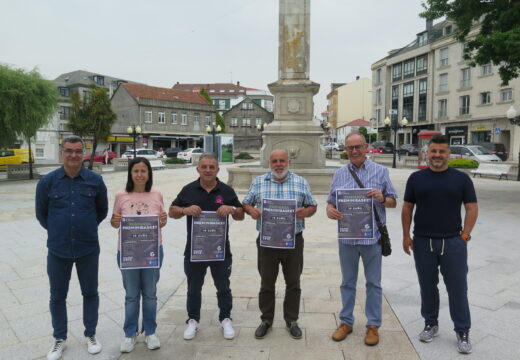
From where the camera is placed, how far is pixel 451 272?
3686mm

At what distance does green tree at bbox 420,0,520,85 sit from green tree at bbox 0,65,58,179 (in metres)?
18.7

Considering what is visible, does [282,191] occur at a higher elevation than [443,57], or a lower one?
lower

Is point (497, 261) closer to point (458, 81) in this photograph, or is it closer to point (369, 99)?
point (458, 81)

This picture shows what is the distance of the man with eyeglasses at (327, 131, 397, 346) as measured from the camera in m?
3.76

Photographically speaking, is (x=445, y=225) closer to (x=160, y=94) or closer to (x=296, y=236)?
(x=296, y=236)

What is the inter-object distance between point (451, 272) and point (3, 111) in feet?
73.0

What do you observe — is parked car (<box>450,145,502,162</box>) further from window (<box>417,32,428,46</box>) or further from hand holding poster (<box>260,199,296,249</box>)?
hand holding poster (<box>260,199,296,249</box>)

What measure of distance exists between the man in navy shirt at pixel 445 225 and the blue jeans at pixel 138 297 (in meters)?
2.41

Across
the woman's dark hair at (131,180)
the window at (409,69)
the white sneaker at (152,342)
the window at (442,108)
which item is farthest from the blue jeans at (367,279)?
the window at (409,69)

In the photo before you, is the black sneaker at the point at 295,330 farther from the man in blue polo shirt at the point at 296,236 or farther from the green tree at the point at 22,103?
the green tree at the point at 22,103

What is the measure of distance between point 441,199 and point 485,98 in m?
43.7

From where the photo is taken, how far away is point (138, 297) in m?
3.72

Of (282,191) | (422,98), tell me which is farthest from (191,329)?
(422,98)


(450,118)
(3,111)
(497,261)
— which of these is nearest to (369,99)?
(450,118)
